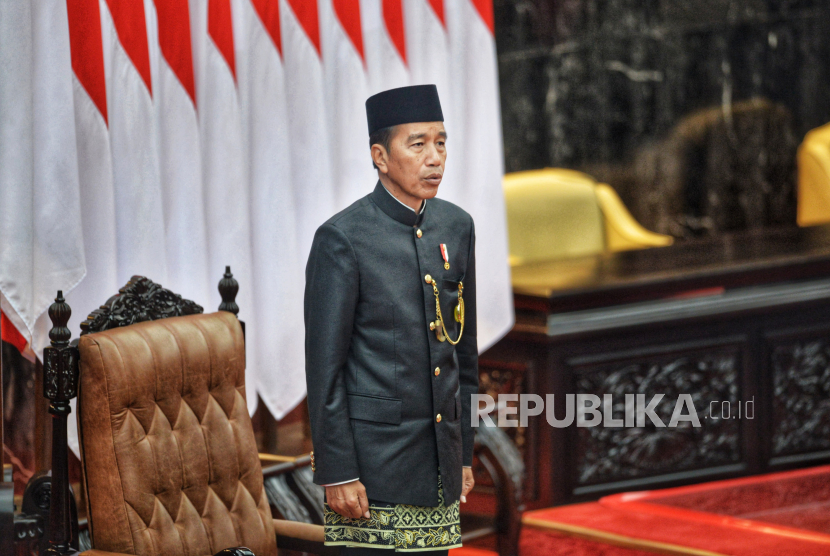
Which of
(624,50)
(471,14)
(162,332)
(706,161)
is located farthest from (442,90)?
(706,161)

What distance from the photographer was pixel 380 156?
1759mm

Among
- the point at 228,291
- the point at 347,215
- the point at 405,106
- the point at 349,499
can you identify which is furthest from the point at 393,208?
the point at 228,291

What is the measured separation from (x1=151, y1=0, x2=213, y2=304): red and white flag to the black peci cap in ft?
2.87

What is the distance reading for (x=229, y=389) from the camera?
7.10 ft

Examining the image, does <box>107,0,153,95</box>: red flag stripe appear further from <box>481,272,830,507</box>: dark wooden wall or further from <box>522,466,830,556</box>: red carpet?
<box>522,466,830,556</box>: red carpet

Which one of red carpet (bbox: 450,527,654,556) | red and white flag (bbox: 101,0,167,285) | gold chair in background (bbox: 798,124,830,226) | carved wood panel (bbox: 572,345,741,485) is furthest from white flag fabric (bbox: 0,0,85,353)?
gold chair in background (bbox: 798,124,830,226)

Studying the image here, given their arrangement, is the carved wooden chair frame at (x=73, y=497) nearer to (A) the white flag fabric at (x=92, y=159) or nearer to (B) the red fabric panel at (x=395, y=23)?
(A) the white flag fabric at (x=92, y=159)

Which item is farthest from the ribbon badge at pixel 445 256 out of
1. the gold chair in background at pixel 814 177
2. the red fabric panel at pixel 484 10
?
the gold chair in background at pixel 814 177

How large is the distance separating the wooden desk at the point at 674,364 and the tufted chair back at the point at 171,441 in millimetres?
1392

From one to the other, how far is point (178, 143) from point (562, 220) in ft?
9.46

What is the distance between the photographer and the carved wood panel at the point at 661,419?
3.39 meters

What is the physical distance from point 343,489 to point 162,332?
1.87ft

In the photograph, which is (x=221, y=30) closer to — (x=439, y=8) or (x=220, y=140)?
(x=220, y=140)

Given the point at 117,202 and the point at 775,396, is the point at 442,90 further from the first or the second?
the point at 775,396
